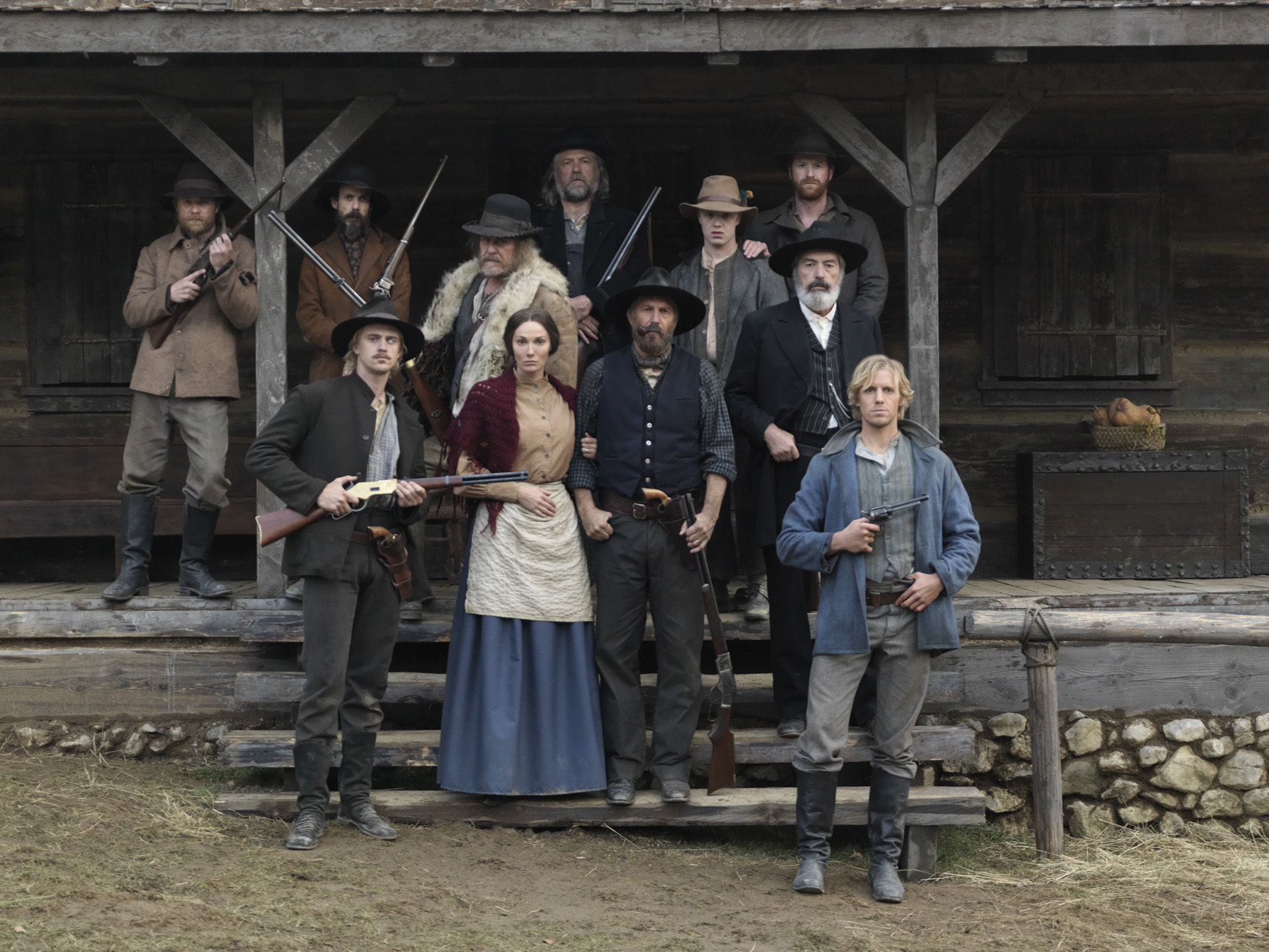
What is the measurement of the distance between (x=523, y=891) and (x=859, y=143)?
372 centimetres

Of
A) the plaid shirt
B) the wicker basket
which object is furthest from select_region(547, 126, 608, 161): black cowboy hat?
the wicker basket

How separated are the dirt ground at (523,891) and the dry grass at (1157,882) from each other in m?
0.01

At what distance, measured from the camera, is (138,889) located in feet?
14.4

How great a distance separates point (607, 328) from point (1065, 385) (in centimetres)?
316

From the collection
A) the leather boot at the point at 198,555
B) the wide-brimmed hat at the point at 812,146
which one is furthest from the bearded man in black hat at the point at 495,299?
the leather boot at the point at 198,555

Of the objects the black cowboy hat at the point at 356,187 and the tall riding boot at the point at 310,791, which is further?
the black cowboy hat at the point at 356,187

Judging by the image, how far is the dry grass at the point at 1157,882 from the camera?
4762mm

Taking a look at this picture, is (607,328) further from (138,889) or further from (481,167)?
(138,889)

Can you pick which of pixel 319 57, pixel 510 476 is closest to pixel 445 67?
pixel 319 57

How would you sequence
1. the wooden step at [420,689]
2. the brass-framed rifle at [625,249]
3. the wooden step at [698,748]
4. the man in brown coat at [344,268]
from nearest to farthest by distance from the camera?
the wooden step at [698,748], the wooden step at [420,689], the brass-framed rifle at [625,249], the man in brown coat at [344,268]

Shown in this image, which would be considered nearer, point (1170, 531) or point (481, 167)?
point (1170, 531)

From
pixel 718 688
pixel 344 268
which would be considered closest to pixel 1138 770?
pixel 718 688

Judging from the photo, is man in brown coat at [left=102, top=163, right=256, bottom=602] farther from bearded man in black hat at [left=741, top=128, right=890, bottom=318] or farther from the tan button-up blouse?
bearded man in black hat at [left=741, top=128, right=890, bottom=318]

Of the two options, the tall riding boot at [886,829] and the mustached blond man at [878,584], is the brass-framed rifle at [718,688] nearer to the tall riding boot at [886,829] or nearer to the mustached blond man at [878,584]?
the mustached blond man at [878,584]
